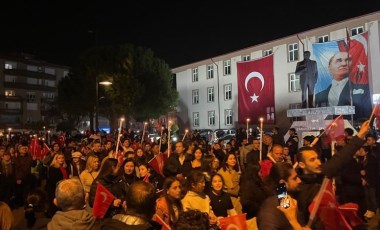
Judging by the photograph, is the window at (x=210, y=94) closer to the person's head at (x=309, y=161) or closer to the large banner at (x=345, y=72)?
the large banner at (x=345, y=72)

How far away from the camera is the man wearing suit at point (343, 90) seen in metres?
25.6

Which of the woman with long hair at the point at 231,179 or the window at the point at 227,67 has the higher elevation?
the window at the point at 227,67

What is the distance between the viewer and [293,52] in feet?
117

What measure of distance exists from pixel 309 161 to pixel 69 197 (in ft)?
7.88

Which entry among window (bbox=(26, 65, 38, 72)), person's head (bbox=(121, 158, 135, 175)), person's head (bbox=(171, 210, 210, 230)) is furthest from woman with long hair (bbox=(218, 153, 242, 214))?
window (bbox=(26, 65, 38, 72))

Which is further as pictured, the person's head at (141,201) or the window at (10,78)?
the window at (10,78)

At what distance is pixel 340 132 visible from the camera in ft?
29.7

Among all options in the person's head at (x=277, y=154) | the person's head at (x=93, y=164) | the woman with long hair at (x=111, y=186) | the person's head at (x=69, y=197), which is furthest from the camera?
the person's head at (x=93, y=164)

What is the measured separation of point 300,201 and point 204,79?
141 feet

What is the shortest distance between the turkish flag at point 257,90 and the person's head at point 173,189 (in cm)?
2979

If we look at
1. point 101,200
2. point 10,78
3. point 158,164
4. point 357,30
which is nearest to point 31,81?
point 10,78

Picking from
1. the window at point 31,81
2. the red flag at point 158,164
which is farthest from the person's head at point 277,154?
the window at point 31,81

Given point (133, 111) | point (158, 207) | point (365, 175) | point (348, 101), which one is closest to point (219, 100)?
point (133, 111)

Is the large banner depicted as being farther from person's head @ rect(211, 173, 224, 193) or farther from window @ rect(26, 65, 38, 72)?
window @ rect(26, 65, 38, 72)
